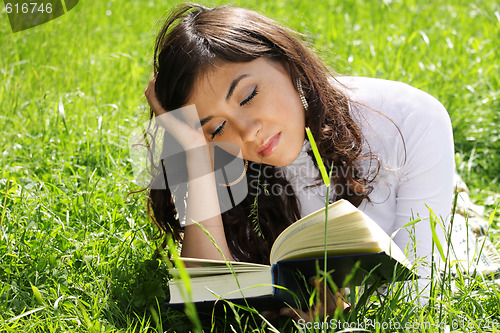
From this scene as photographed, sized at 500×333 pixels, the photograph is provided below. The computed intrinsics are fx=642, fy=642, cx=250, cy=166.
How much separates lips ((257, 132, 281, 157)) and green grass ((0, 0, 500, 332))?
571 mm

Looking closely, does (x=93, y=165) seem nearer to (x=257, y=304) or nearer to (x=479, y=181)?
(x=257, y=304)

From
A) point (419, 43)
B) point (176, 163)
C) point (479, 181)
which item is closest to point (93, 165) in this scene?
point (176, 163)

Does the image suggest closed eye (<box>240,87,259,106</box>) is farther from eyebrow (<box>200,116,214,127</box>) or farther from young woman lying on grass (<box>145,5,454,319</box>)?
eyebrow (<box>200,116,214,127</box>)

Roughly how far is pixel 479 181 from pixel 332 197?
1.37 metres

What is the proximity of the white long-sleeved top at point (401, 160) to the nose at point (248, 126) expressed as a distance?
1.49 feet

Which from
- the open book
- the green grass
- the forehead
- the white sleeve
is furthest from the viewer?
the white sleeve

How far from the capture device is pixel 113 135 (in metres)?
3.40

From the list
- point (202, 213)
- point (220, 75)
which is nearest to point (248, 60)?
point (220, 75)

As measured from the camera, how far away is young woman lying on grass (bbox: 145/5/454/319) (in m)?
2.22

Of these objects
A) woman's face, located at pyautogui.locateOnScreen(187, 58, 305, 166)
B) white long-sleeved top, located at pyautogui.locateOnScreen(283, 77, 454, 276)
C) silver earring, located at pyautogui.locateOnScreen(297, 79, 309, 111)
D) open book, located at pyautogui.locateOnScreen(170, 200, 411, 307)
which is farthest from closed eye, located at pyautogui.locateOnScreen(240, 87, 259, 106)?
open book, located at pyautogui.locateOnScreen(170, 200, 411, 307)

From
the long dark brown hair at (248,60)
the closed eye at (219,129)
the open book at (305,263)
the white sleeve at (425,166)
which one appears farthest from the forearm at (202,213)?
the white sleeve at (425,166)

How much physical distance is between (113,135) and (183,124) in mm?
1176

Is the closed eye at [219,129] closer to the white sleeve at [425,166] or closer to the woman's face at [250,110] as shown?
the woman's face at [250,110]

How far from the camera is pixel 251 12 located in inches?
97.1
